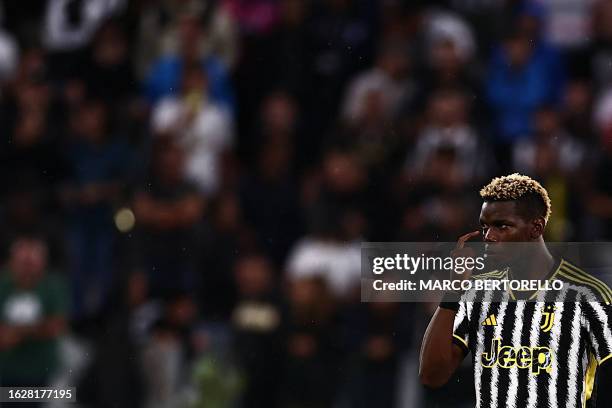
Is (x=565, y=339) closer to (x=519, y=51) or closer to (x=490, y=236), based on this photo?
(x=490, y=236)

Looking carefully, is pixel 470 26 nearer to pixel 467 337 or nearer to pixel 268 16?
pixel 268 16

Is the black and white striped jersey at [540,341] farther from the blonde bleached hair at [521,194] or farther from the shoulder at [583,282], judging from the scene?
the blonde bleached hair at [521,194]

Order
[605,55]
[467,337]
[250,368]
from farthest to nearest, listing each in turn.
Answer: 1. [605,55]
2. [250,368]
3. [467,337]

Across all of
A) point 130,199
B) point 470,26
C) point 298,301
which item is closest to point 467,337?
point 298,301

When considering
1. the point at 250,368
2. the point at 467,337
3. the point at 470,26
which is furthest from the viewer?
the point at 470,26

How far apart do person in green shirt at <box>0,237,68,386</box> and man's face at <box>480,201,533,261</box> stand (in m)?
5.21

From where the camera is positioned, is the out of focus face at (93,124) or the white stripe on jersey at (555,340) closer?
the white stripe on jersey at (555,340)

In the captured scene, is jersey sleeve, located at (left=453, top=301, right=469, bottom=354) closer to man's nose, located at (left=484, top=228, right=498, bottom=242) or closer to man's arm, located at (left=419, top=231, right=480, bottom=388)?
man's arm, located at (left=419, top=231, right=480, bottom=388)

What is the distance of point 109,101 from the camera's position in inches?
394

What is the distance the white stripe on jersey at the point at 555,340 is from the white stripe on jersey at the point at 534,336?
4 cm

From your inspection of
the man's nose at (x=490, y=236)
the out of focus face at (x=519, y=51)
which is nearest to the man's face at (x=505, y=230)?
the man's nose at (x=490, y=236)

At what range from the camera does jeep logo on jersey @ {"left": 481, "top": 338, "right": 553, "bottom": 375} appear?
3.64m

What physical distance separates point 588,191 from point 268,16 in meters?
3.46

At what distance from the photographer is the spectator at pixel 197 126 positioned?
9.59 metres
